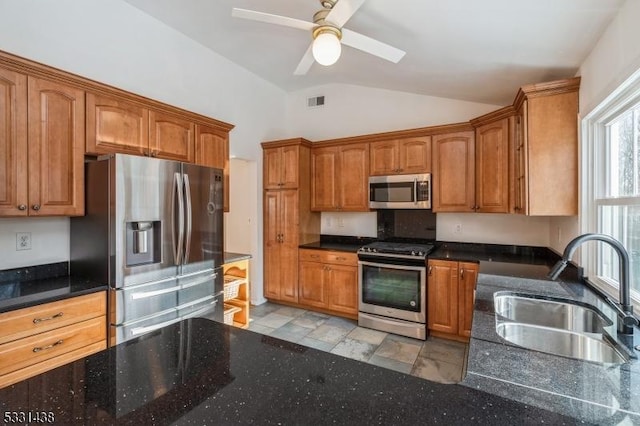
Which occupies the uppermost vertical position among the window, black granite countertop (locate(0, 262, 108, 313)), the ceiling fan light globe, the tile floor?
the ceiling fan light globe

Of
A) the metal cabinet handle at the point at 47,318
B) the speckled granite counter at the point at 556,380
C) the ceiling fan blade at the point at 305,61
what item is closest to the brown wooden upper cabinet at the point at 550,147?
the speckled granite counter at the point at 556,380

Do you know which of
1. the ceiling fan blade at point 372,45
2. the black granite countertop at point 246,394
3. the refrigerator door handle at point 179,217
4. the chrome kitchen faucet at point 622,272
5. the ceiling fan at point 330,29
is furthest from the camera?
the refrigerator door handle at point 179,217

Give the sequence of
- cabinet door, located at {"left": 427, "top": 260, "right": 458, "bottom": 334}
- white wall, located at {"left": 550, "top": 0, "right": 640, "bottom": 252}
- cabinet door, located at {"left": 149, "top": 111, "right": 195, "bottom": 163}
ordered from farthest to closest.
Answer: cabinet door, located at {"left": 427, "top": 260, "right": 458, "bottom": 334}, cabinet door, located at {"left": 149, "top": 111, "right": 195, "bottom": 163}, white wall, located at {"left": 550, "top": 0, "right": 640, "bottom": 252}

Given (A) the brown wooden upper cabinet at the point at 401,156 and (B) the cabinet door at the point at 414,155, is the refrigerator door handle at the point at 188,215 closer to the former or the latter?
(A) the brown wooden upper cabinet at the point at 401,156

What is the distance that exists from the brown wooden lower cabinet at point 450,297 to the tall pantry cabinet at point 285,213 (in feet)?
5.73

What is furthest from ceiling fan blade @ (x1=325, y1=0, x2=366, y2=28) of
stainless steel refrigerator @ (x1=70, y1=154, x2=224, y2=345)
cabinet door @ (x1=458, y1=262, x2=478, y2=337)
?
cabinet door @ (x1=458, y1=262, x2=478, y2=337)

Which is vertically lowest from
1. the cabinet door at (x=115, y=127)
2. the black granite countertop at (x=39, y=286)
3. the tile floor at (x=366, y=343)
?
the tile floor at (x=366, y=343)

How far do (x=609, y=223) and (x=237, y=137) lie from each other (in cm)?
Answer: 371

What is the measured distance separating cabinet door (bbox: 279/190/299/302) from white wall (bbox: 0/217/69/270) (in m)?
2.34

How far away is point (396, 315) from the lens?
11.1 ft

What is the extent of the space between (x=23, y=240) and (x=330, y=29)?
8.52 ft

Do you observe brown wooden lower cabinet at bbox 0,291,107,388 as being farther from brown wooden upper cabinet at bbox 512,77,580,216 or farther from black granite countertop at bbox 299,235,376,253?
brown wooden upper cabinet at bbox 512,77,580,216

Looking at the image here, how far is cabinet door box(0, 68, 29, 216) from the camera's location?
1812 millimetres

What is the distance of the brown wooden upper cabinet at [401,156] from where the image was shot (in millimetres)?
3567
